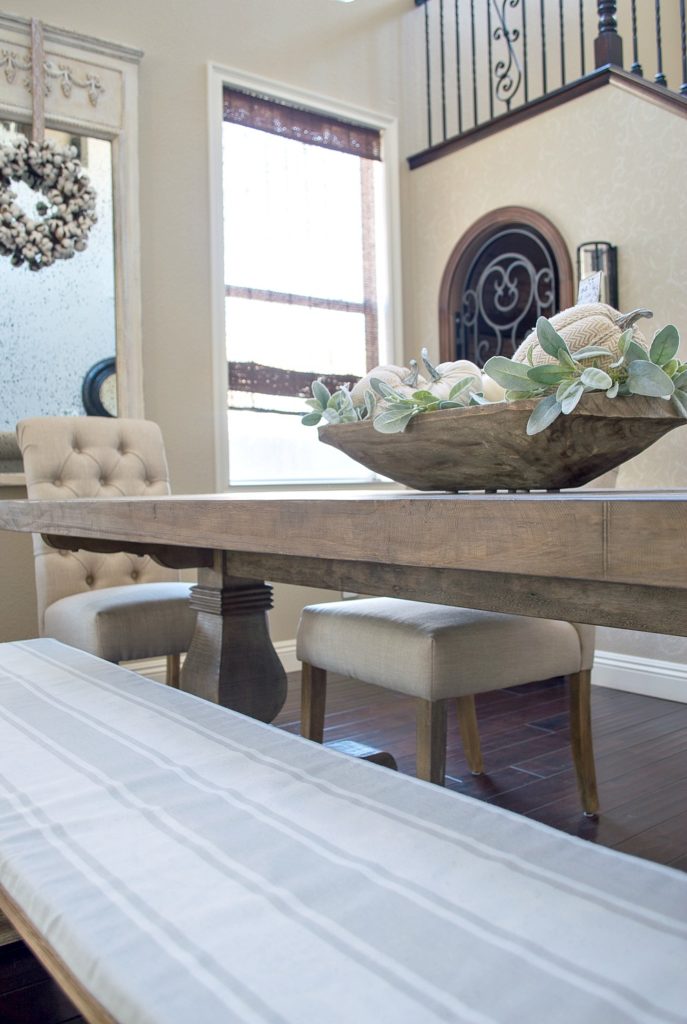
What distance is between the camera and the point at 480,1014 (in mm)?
478

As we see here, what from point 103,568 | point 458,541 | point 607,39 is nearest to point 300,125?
point 607,39

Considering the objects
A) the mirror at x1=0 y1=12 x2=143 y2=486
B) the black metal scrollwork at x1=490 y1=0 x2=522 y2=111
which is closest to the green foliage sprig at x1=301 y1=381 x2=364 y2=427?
the mirror at x1=0 y1=12 x2=143 y2=486

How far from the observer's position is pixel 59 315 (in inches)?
119

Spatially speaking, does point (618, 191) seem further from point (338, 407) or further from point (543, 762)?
point (338, 407)

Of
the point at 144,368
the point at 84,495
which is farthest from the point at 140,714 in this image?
the point at 144,368

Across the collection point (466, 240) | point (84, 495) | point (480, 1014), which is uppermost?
point (466, 240)

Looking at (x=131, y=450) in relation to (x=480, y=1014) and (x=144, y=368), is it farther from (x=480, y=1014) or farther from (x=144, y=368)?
(x=480, y=1014)

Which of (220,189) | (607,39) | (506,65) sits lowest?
(220,189)

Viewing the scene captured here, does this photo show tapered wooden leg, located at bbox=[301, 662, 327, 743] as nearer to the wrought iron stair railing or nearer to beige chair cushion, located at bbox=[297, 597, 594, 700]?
beige chair cushion, located at bbox=[297, 597, 594, 700]

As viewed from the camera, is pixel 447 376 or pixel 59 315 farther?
pixel 59 315

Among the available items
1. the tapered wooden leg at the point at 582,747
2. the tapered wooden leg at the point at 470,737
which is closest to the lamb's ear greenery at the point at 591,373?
the tapered wooden leg at the point at 582,747

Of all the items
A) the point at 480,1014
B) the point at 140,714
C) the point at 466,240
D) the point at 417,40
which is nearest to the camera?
the point at 480,1014

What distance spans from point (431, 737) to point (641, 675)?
173 centimetres

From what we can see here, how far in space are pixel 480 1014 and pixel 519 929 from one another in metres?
0.10
